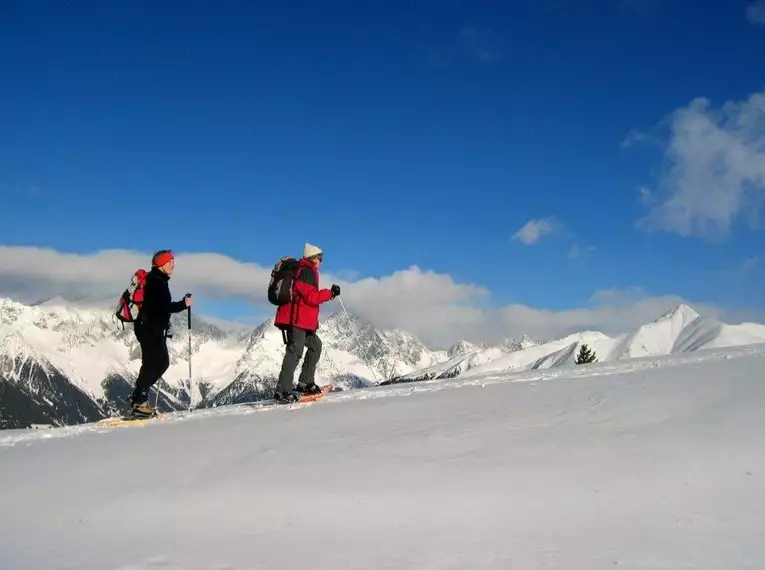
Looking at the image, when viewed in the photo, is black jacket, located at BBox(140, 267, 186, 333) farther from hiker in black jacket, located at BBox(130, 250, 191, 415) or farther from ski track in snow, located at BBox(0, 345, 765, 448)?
ski track in snow, located at BBox(0, 345, 765, 448)

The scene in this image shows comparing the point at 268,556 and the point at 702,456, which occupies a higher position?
the point at 702,456

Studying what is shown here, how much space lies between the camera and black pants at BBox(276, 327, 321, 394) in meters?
9.73

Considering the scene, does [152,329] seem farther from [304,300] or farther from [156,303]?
[304,300]

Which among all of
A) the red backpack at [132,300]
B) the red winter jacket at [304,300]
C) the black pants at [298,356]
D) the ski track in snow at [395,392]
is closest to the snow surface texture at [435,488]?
the ski track in snow at [395,392]

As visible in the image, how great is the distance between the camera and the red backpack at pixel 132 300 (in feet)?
32.4

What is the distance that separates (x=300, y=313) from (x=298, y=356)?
651mm

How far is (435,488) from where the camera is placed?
4582 millimetres

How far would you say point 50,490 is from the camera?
5.56 meters

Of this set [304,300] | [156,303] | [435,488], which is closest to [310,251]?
[304,300]

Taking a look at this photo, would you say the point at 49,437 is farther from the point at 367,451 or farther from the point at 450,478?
the point at 450,478

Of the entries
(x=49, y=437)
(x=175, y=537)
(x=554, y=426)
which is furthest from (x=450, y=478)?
(x=49, y=437)

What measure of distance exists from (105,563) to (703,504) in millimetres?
3552

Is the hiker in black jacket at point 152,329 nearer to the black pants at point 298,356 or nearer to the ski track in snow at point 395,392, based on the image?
the ski track in snow at point 395,392

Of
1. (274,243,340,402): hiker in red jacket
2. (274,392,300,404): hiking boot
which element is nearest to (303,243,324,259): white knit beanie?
(274,243,340,402): hiker in red jacket
